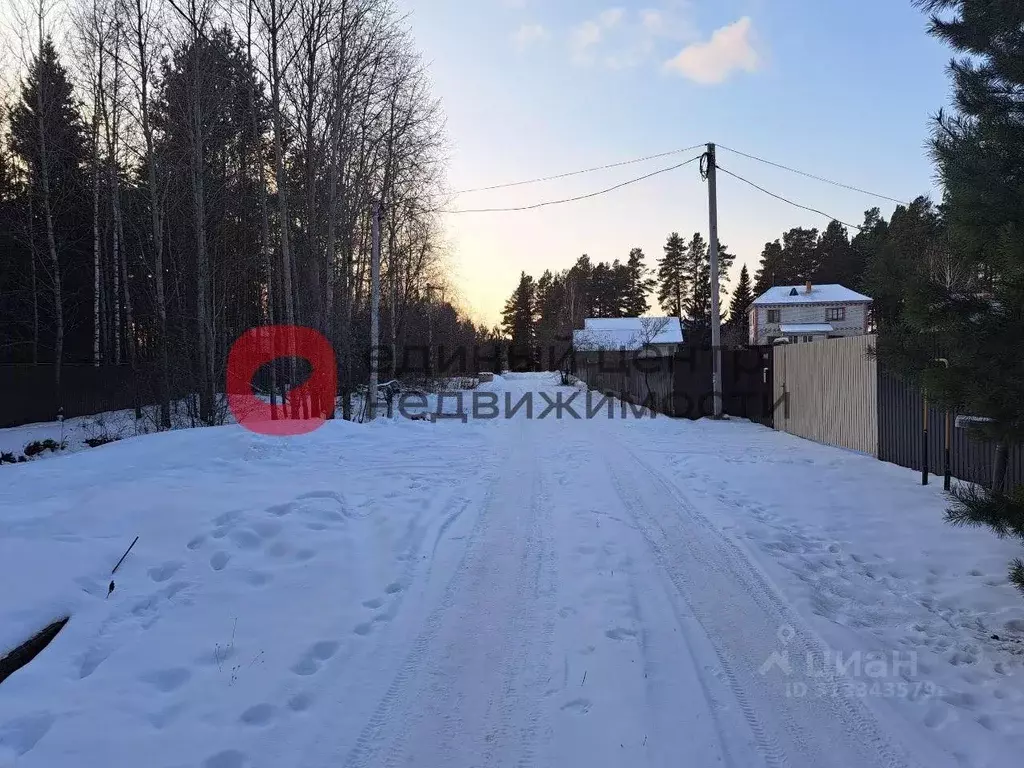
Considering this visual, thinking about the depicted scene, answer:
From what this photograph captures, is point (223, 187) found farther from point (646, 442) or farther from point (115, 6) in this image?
point (646, 442)

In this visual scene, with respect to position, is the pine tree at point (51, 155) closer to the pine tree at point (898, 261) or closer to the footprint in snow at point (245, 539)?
the footprint in snow at point (245, 539)

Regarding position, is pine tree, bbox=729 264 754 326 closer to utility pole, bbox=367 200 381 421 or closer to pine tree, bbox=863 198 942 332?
utility pole, bbox=367 200 381 421

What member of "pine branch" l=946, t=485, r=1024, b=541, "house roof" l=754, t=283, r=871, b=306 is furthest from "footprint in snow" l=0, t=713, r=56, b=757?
"house roof" l=754, t=283, r=871, b=306

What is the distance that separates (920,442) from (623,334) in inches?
1495

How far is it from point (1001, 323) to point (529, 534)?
389 centimetres

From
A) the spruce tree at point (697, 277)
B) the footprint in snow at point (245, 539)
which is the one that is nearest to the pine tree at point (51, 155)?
the footprint in snow at point (245, 539)

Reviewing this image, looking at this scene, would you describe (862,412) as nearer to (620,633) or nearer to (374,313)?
(620,633)

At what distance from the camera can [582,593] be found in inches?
161

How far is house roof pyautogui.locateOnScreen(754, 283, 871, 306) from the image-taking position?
4366cm

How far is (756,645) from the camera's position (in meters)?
3.36

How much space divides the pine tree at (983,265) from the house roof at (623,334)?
30.5 metres
